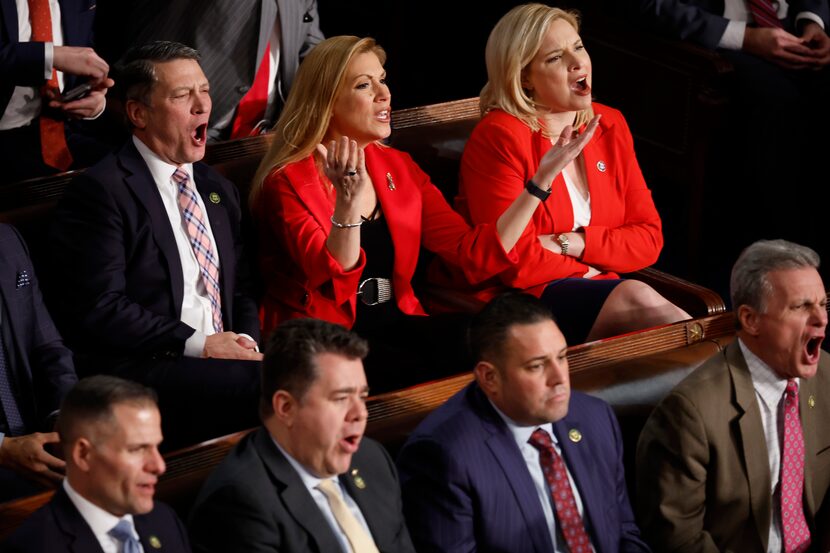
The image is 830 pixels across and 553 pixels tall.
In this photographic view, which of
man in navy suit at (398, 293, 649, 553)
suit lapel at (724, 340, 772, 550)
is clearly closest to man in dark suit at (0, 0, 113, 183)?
man in navy suit at (398, 293, 649, 553)

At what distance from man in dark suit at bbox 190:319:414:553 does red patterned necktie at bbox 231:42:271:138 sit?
4.98 feet

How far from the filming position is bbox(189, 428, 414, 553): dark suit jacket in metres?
2.01

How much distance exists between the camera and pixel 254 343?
2.84m

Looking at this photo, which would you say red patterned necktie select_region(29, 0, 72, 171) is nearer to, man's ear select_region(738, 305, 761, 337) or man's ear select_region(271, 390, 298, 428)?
man's ear select_region(271, 390, 298, 428)

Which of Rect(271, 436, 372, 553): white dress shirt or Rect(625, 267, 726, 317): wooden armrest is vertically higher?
Rect(271, 436, 372, 553): white dress shirt

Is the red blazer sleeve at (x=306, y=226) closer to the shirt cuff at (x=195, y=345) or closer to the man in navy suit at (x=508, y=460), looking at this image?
the shirt cuff at (x=195, y=345)

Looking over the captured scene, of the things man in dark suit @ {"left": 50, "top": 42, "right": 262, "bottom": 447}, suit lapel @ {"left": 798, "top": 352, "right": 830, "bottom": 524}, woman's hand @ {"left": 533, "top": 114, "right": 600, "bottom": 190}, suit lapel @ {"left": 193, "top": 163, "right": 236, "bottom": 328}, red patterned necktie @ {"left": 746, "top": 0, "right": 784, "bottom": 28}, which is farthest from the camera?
red patterned necktie @ {"left": 746, "top": 0, "right": 784, "bottom": 28}

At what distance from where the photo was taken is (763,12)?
4.16m

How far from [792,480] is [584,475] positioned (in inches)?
17.4

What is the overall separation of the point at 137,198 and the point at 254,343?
1.21ft

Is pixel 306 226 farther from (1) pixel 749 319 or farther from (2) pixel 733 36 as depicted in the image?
(2) pixel 733 36

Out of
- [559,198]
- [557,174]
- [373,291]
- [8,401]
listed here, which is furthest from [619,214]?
[8,401]

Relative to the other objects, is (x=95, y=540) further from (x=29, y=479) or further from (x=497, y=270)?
(x=497, y=270)

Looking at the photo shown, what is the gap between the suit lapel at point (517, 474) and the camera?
228 centimetres
